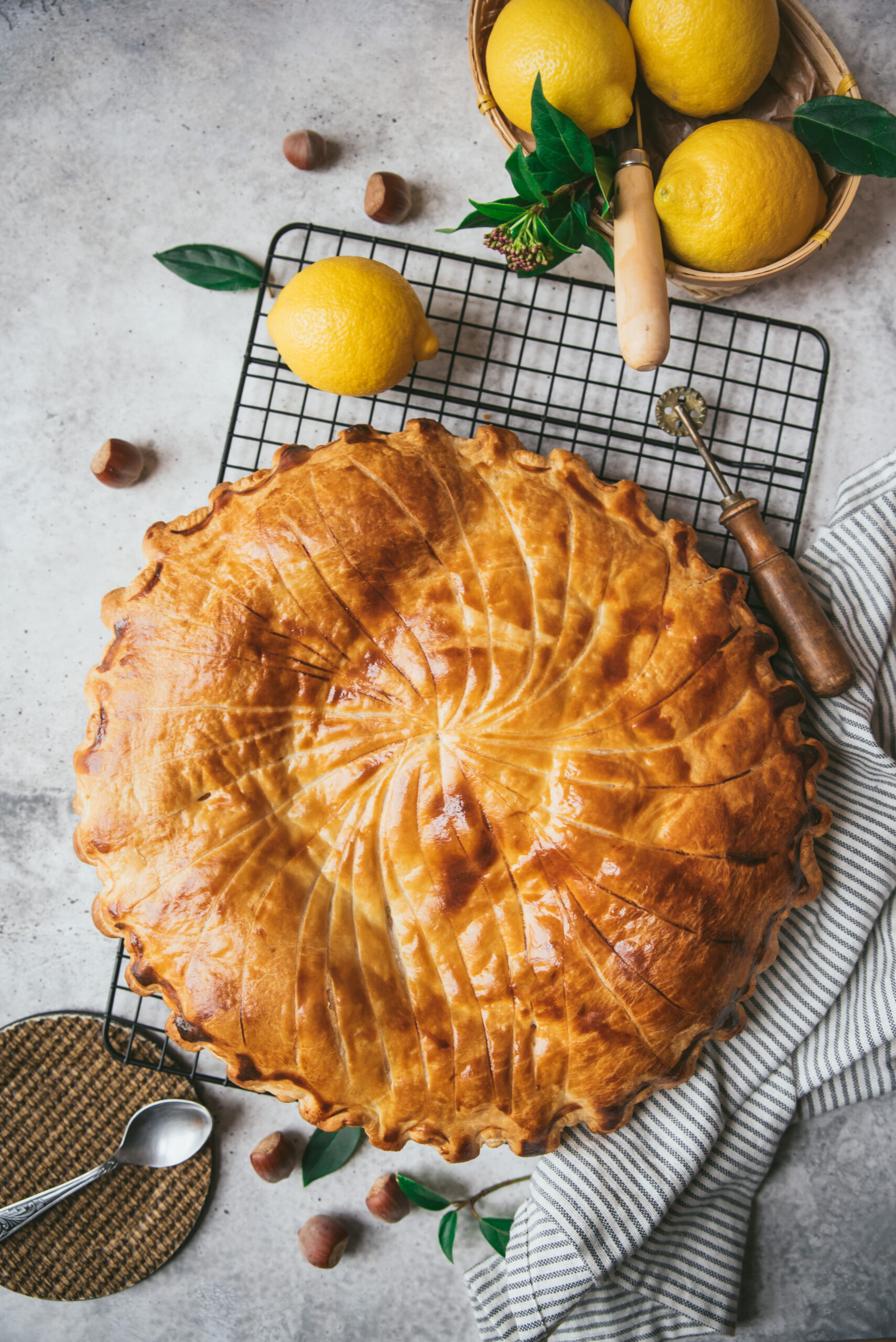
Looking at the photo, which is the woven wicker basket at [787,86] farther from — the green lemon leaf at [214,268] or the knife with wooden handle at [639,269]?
the green lemon leaf at [214,268]

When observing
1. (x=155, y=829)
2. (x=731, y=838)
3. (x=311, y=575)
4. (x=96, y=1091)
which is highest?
(x=311, y=575)

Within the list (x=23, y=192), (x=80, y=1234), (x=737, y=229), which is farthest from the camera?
(x=23, y=192)

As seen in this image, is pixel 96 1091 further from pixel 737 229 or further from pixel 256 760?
pixel 737 229


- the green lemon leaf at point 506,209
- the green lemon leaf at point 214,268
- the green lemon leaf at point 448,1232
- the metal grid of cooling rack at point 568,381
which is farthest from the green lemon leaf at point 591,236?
the green lemon leaf at point 448,1232

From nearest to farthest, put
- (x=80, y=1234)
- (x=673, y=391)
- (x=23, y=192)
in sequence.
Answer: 1. (x=673, y=391)
2. (x=80, y=1234)
3. (x=23, y=192)

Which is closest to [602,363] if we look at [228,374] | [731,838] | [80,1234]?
[228,374]

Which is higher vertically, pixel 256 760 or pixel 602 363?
pixel 602 363

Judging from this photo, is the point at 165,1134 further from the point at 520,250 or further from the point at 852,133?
the point at 852,133

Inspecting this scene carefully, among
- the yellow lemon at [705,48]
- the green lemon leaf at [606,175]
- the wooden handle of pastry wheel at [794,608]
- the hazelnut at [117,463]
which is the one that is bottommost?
the hazelnut at [117,463]
